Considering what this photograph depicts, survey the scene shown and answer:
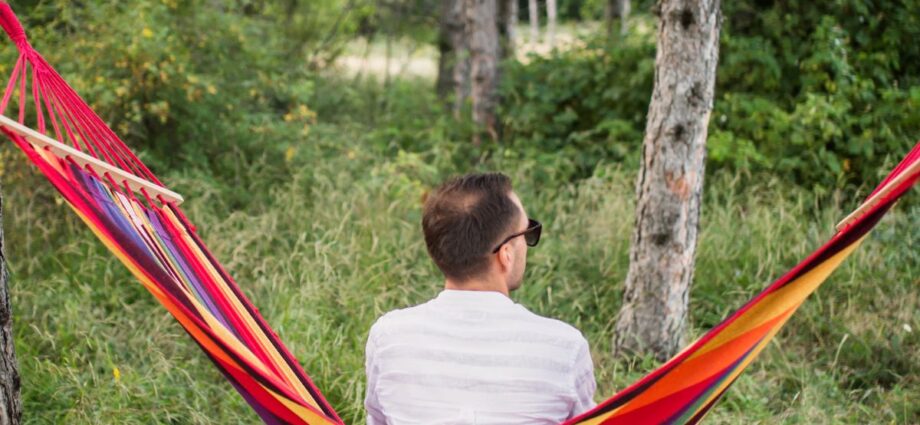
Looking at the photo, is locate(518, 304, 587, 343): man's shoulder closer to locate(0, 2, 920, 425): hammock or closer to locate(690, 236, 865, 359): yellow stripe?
locate(0, 2, 920, 425): hammock

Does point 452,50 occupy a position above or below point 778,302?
below

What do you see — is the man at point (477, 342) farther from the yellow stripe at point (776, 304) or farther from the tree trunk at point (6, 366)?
the tree trunk at point (6, 366)

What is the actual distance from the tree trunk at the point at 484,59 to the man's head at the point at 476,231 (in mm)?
4504

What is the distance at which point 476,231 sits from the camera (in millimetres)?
1695

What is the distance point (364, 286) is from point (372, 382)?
A: 2.08m

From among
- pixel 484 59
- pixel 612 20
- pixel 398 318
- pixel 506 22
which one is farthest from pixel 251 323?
pixel 506 22

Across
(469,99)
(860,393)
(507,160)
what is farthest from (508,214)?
(469,99)

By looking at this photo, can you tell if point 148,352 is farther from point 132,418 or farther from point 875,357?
point 875,357

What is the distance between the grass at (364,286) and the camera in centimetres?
316

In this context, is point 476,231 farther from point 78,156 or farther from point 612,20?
point 612,20

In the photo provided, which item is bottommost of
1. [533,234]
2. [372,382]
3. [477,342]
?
[372,382]

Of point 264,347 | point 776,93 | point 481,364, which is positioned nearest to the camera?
point 481,364

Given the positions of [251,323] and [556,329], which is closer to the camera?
[556,329]

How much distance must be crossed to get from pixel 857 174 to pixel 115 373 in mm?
A: 3959
